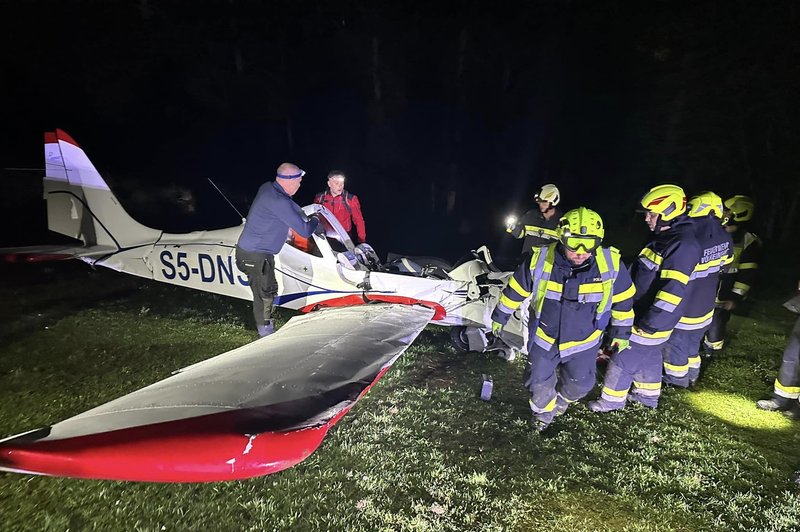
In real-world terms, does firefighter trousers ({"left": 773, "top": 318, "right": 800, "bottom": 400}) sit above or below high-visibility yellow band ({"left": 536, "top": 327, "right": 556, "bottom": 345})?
below

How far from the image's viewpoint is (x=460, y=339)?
559 centimetres

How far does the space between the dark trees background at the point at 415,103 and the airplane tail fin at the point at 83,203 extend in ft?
25.0

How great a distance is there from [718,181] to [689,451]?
15.2 meters

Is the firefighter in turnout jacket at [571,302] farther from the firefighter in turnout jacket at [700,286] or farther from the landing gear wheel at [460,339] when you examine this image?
the landing gear wheel at [460,339]

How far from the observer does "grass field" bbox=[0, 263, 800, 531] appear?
9.47 ft

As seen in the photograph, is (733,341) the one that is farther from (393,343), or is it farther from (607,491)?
(393,343)

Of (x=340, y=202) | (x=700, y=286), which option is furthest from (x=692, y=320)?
(x=340, y=202)

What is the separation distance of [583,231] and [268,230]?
3.23 metres

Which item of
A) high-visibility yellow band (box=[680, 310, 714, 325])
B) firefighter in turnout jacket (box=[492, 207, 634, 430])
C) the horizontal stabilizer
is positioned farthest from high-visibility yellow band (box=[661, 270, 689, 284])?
the horizontal stabilizer

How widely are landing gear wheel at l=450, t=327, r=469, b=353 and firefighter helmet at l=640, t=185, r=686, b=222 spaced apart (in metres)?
2.58

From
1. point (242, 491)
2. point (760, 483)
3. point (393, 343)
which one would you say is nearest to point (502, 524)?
point (393, 343)

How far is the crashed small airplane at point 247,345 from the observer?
167cm

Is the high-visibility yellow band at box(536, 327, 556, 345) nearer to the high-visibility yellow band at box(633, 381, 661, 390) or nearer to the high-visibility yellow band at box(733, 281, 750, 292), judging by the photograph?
the high-visibility yellow band at box(633, 381, 661, 390)

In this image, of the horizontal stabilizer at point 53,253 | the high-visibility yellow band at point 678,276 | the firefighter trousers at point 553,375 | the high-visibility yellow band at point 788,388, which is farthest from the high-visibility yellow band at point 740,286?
the horizontal stabilizer at point 53,253
